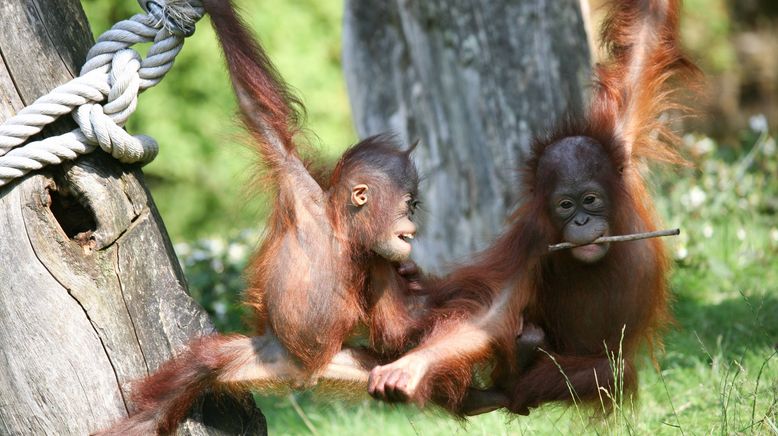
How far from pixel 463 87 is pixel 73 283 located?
12.4 feet

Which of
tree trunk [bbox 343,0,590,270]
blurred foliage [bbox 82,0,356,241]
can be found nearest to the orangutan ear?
tree trunk [bbox 343,0,590,270]

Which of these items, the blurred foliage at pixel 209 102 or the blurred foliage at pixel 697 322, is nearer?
the blurred foliage at pixel 697 322

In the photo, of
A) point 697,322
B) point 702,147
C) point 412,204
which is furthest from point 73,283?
point 702,147

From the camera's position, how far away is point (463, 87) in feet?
21.1

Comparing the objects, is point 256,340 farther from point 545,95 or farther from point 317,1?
point 317,1

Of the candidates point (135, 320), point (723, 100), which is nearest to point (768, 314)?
point (135, 320)

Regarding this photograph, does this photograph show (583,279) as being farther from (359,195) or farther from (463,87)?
(463,87)

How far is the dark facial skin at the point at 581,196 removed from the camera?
10.8 ft

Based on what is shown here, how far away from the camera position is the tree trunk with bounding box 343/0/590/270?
6184 mm

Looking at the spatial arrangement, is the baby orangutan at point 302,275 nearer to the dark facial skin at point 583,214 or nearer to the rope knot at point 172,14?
the rope knot at point 172,14

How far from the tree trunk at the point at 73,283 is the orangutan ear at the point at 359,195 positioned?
72 cm

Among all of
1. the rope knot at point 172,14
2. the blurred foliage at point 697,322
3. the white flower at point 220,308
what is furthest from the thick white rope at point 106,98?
the white flower at point 220,308

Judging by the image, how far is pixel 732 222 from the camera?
24.7 feet

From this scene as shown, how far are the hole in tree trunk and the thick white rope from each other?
0.23 meters
